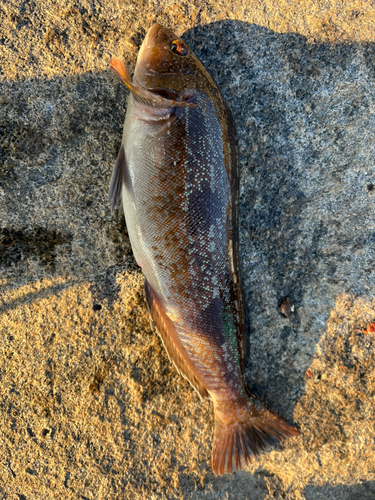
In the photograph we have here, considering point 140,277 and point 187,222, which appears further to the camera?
point 140,277

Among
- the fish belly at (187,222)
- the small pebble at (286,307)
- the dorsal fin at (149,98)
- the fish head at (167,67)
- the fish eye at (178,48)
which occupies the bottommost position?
the small pebble at (286,307)

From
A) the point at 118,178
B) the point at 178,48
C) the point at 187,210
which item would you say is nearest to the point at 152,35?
the point at 178,48

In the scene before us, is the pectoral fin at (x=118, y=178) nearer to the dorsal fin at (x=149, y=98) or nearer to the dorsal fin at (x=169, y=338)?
the dorsal fin at (x=149, y=98)

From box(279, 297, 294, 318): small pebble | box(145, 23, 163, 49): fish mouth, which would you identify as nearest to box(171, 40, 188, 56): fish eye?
box(145, 23, 163, 49): fish mouth

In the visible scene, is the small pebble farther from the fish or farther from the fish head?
the fish head

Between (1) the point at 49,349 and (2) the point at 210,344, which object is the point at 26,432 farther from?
(2) the point at 210,344

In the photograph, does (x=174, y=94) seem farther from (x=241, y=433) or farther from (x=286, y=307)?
(x=241, y=433)

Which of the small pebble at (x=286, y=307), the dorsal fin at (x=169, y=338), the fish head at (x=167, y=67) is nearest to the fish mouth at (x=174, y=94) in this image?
the fish head at (x=167, y=67)
